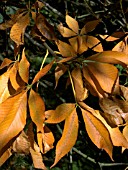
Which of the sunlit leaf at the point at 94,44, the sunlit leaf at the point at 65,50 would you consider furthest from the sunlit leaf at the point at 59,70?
the sunlit leaf at the point at 94,44

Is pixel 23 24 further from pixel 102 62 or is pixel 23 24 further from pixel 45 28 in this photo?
pixel 102 62

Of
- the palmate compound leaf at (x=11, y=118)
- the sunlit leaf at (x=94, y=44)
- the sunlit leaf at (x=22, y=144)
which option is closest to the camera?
the palmate compound leaf at (x=11, y=118)

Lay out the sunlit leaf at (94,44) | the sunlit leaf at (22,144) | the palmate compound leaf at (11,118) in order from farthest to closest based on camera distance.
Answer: the sunlit leaf at (94,44)
the sunlit leaf at (22,144)
the palmate compound leaf at (11,118)

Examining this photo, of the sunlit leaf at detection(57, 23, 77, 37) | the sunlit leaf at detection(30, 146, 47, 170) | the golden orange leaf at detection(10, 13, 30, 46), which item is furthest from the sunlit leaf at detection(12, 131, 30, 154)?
the sunlit leaf at detection(57, 23, 77, 37)

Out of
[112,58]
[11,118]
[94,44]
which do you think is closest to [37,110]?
[11,118]

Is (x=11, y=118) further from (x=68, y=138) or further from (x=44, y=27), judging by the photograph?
(x=44, y=27)

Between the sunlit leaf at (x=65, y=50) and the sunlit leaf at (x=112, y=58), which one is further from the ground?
the sunlit leaf at (x=112, y=58)

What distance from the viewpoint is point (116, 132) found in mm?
733

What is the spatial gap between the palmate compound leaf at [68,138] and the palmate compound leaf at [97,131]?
0.02 m

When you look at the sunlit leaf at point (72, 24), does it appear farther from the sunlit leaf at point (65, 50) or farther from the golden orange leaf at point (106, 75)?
the golden orange leaf at point (106, 75)

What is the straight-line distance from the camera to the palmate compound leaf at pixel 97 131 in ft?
2.28

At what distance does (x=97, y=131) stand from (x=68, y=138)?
0.18 ft

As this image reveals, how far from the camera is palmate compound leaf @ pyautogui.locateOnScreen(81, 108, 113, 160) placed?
2.28ft

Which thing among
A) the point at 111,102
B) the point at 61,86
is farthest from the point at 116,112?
the point at 61,86
